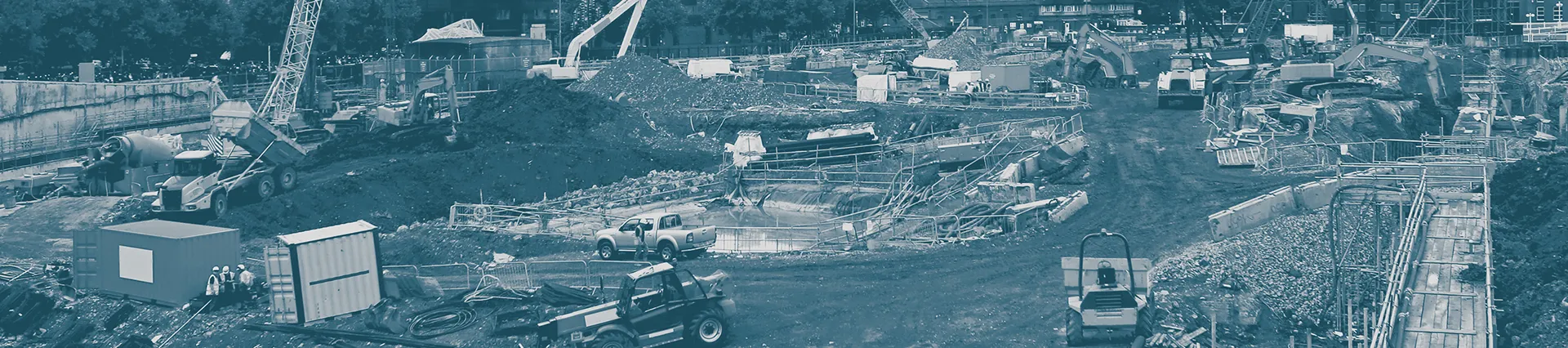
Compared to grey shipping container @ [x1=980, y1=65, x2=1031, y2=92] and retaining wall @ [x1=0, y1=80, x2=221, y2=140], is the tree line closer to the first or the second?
retaining wall @ [x1=0, y1=80, x2=221, y2=140]

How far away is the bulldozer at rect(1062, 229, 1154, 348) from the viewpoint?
31.0 m

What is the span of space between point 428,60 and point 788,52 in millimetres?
30347

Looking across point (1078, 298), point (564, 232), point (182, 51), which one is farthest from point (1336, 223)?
point (182, 51)

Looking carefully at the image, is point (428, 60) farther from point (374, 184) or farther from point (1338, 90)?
point (1338, 90)

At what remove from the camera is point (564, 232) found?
4697 centimetres

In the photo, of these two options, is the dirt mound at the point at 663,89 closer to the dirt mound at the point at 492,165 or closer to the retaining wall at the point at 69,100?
the dirt mound at the point at 492,165

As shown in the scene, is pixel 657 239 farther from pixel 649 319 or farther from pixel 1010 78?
pixel 1010 78

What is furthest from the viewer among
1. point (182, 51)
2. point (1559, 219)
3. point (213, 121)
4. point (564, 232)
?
point (182, 51)

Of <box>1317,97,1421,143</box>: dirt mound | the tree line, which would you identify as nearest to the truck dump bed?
the tree line

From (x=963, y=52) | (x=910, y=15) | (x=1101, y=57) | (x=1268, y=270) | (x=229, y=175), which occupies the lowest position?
(x=1268, y=270)

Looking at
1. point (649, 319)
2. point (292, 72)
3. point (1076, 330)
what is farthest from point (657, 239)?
point (292, 72)

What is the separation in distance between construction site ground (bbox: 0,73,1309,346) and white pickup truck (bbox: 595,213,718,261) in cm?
54

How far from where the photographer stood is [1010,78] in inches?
2766

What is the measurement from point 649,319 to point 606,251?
10.5 m
